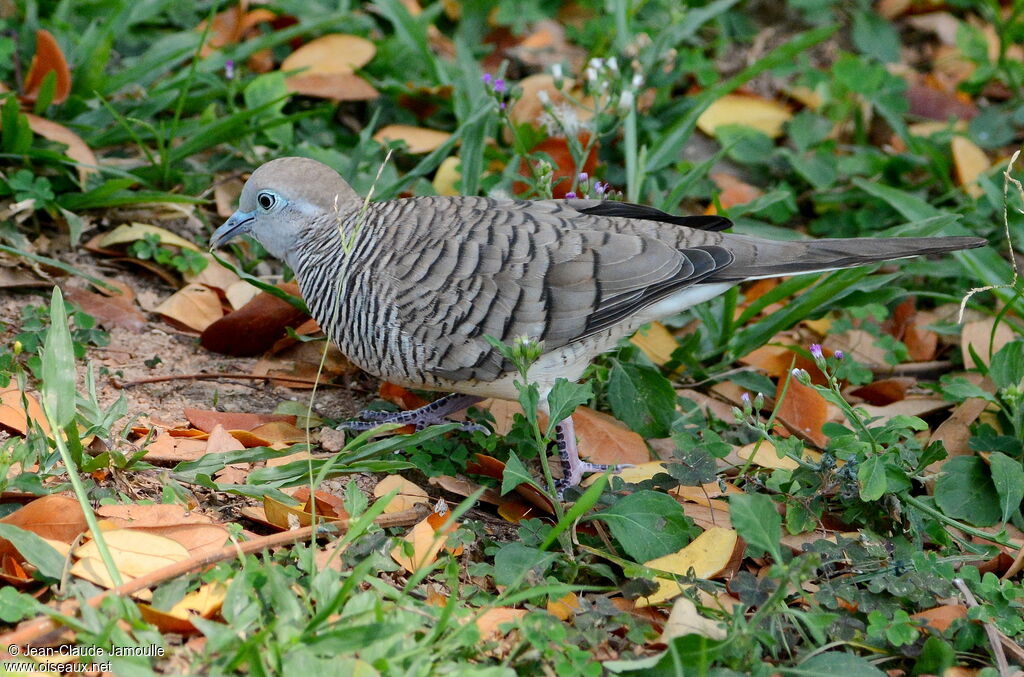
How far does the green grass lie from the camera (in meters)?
2.59

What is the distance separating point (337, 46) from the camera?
211 inches

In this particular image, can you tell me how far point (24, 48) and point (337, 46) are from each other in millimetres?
1489

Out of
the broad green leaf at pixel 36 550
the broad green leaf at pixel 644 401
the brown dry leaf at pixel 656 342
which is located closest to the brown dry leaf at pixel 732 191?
the brown dry leaf at pixel 656 342

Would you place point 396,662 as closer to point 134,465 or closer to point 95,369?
Answer: point 134,465

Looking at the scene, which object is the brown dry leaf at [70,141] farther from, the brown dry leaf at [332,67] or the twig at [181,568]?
the twig at [181,568]

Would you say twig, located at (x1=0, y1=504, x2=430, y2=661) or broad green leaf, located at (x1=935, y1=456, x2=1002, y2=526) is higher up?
twig, located at (x1=0, y1=504, x2=430, y2=661)

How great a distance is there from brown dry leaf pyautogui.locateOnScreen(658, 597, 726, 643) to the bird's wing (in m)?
1.02

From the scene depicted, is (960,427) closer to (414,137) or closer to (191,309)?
(414,137)

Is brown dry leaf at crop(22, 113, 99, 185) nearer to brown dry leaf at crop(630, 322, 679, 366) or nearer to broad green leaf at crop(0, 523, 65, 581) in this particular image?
broad green leaf at crop(0, 523, 65, 581)

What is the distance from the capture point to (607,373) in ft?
12.9

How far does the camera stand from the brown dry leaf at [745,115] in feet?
18.2

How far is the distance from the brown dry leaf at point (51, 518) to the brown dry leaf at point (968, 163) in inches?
169

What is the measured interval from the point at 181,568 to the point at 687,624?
4.31ft

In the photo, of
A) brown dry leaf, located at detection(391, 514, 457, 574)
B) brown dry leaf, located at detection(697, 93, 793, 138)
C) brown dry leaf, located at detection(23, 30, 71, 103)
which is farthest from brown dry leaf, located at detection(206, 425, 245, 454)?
brown dry leaf, located at detection(697, 93, 793, 138)
